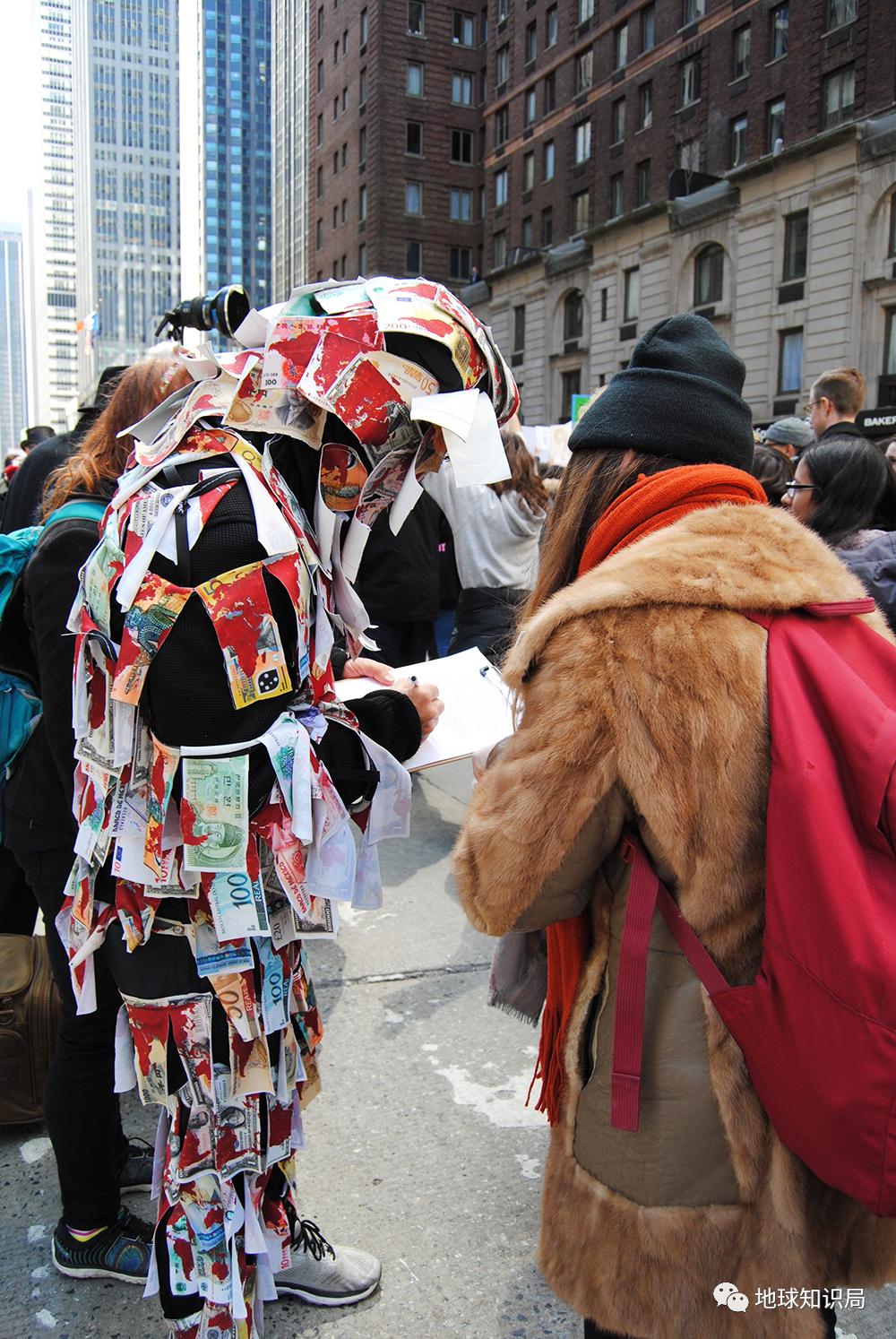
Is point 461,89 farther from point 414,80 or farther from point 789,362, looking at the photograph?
point 789,362

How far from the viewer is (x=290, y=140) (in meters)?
59.5

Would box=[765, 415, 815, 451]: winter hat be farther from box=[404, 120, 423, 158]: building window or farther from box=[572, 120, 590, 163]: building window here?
box=[404, 120, 423, 158]: building window

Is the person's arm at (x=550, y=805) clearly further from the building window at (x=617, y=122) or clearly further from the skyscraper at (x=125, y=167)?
the skyscraper at (x=125, y=167)

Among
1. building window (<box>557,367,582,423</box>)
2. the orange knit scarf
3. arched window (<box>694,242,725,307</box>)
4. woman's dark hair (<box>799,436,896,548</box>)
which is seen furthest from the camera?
building window (<box>557,367,582,423</box>)

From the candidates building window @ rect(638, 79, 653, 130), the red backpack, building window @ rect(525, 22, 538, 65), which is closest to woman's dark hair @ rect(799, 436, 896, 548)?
the red backpack

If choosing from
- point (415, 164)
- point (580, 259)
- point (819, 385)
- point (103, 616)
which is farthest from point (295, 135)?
point (103, 616)

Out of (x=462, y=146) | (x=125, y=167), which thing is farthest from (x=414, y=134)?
(x=125, y=167)

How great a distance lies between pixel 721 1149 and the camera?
1.30 m

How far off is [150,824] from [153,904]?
15cm

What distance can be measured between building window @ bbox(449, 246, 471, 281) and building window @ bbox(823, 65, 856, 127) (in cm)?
2375

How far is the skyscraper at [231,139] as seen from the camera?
358 feet

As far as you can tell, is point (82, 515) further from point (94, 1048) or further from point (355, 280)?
point (94, 1048)

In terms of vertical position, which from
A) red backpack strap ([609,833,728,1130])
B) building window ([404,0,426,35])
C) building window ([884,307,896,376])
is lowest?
red backpack strap ([609,833,728,1130])

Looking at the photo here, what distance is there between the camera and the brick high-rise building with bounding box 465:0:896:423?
25.2 m
